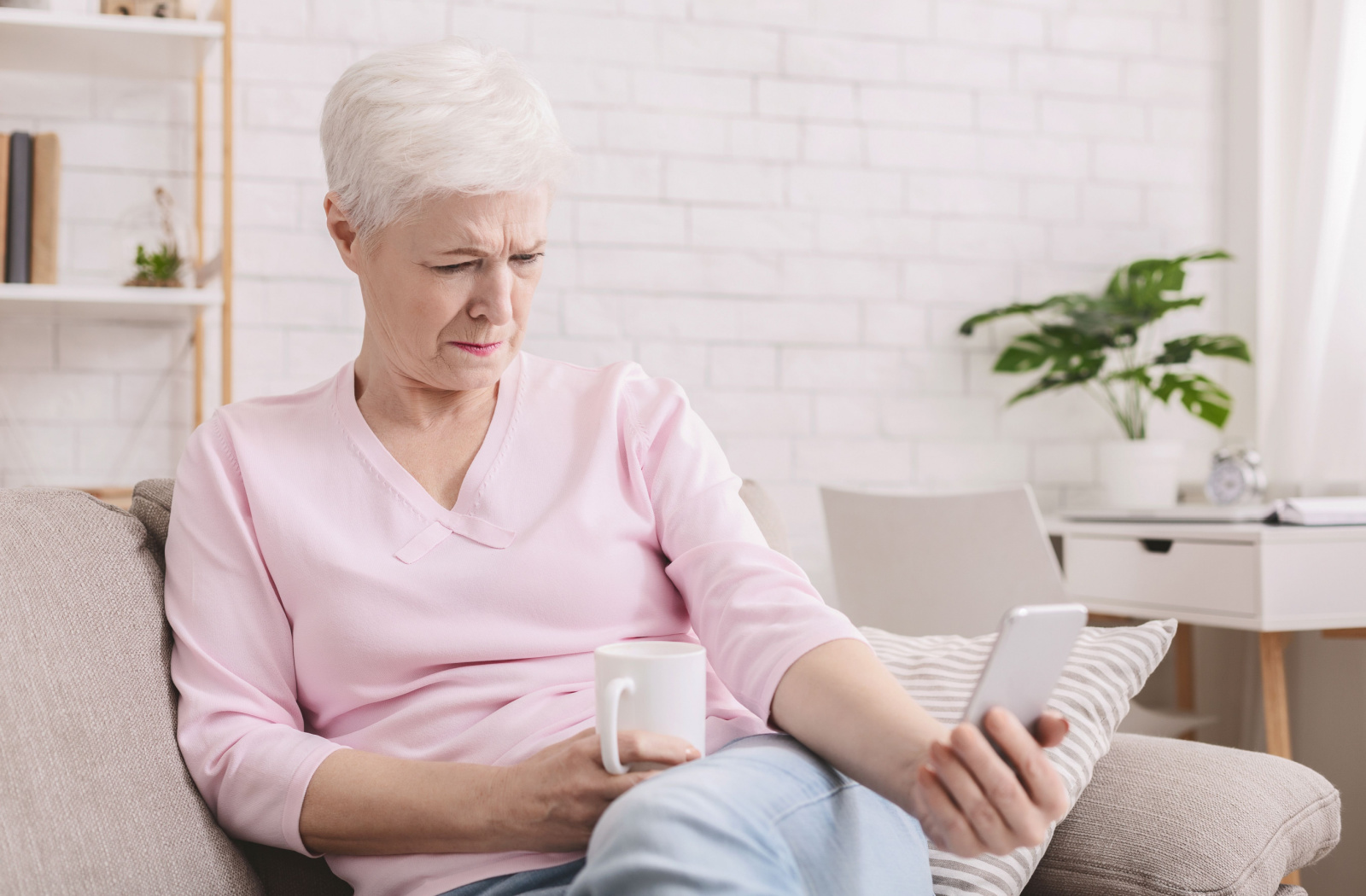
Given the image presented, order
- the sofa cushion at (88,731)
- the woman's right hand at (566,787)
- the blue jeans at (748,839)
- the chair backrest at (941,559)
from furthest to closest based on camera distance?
the chair backrest at (941,559), the sofa cushion at (88,731), the woman's right hand at (566,787), the blue jeans at (748,839)

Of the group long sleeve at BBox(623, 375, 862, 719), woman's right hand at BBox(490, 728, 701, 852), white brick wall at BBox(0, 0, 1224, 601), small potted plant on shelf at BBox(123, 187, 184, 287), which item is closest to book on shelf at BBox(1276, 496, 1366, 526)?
white brick wall at BBox(0, 0, 1224, 601)

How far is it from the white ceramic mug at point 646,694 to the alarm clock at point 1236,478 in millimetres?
1752

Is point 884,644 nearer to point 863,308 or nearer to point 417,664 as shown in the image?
point 417,664

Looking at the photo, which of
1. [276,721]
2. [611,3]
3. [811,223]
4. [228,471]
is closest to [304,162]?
[611,3]

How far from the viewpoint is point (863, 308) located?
250cm

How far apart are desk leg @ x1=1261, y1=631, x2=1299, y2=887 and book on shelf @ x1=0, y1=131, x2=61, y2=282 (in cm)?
205

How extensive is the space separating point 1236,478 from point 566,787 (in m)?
1.79

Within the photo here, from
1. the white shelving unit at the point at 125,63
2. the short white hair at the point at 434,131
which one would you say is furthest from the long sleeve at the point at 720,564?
the white shelving unit at the point at 125,63

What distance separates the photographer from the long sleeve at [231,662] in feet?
3.10

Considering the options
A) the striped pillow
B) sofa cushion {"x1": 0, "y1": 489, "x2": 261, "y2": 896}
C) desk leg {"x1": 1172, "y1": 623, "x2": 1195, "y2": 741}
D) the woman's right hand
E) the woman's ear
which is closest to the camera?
the woman's right hand

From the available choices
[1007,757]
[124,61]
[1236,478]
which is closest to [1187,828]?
[1007,757]

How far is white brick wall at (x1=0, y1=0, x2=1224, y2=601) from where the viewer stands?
215 cm

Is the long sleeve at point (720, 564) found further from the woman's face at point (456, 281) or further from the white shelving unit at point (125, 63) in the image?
the white shelving unit at point (125, 63)

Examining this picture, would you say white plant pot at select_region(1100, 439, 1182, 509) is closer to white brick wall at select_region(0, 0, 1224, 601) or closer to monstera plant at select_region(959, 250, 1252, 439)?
monstera plant at select_region(959, 250, 1252, 439)
